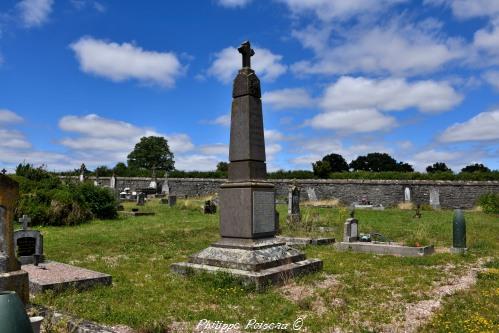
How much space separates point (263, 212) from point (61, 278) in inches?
147

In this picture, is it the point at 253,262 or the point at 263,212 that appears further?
the point at 263,212

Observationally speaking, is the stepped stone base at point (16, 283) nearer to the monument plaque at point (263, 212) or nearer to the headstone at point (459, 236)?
the monument plaque at point (263, 212)

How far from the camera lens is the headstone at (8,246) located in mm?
5098

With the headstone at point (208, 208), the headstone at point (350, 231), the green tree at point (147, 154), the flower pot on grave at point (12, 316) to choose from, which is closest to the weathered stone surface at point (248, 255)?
the headstone at point (350, 231)

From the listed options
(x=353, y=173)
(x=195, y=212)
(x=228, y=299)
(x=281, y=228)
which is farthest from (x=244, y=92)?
(x=353, y=173)

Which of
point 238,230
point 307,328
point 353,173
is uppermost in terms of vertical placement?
point 353,173

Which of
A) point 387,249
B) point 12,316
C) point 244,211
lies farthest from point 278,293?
point 387,249

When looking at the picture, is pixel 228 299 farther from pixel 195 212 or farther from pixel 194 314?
pixel 195 212

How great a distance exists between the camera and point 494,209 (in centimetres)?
2584

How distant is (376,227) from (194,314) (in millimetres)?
12839

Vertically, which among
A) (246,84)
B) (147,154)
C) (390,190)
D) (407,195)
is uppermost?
(147,154)

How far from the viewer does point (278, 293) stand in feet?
23.1

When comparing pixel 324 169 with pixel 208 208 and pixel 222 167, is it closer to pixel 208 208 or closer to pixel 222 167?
pixel 208 208

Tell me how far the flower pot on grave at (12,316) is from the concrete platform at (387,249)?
1004 centimetres
